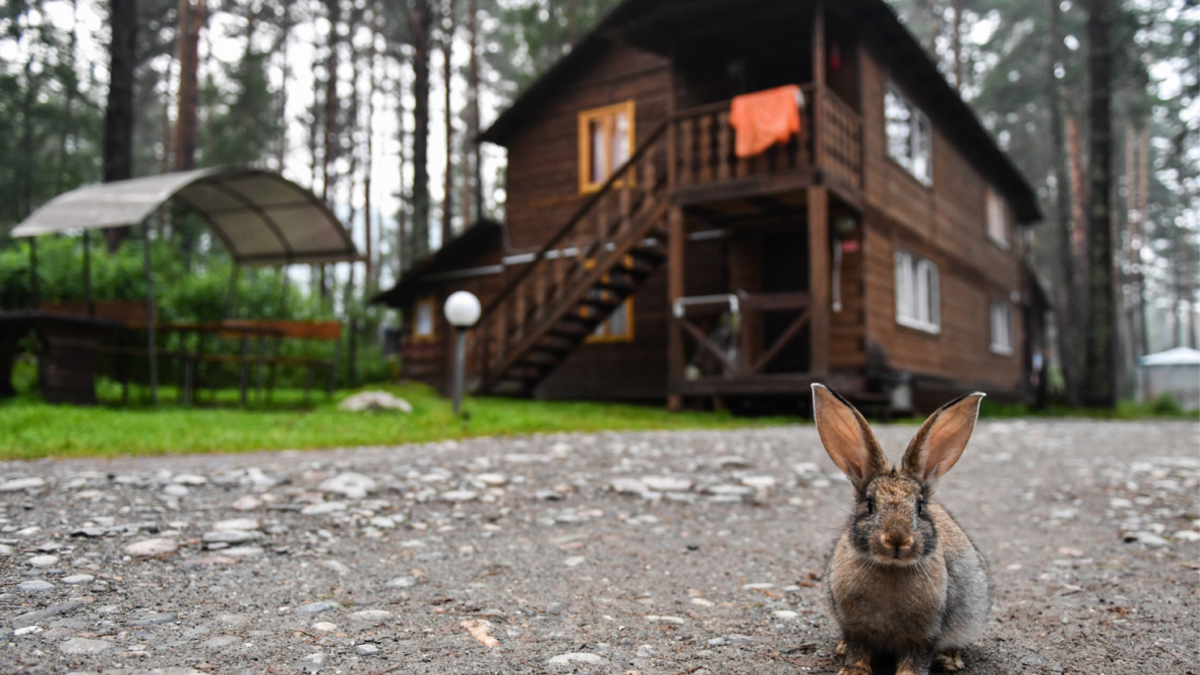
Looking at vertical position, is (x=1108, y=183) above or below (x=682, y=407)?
above

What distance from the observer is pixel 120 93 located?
16.5 m

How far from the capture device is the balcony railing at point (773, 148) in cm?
1216

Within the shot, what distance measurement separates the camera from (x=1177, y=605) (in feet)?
11.6

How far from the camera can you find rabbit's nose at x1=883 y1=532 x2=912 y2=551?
2242 millimetres

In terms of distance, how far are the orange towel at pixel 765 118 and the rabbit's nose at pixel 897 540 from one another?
1035 cm

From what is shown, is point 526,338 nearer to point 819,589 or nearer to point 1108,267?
point 819,589

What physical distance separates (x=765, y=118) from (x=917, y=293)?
6.17m

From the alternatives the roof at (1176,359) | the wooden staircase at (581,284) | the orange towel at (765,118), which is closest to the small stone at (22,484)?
the wooden staircase at (581,284)

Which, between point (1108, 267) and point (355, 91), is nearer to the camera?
point (1108, 267)

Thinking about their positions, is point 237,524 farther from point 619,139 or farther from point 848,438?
point 619,139

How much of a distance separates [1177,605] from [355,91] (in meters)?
32.2

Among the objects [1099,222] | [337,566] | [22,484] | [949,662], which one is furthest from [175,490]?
[1099,222]

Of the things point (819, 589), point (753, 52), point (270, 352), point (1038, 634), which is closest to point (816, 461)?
point (819, 589)

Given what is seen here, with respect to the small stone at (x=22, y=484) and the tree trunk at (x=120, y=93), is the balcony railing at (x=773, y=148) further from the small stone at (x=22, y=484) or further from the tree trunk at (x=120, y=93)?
the tree trunk at (x=120, y=93)
